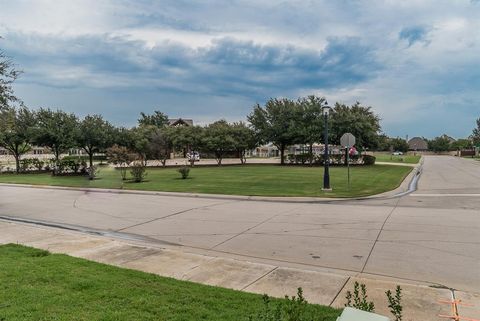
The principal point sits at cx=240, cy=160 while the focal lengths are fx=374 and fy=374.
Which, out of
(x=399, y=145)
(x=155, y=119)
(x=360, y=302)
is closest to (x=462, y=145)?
(x=399, y=145)

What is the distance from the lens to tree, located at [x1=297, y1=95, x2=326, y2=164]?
43562mm

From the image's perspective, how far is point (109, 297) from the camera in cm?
498

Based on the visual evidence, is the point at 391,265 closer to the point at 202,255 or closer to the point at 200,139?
the point at 202,255

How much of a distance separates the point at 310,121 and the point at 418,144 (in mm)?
150283

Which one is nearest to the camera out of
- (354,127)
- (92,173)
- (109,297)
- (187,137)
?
(109,297)

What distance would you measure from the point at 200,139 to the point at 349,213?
121ft

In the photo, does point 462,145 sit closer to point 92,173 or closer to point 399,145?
point 399,145

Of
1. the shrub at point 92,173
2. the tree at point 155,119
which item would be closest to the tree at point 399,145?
the tree at point 155,119

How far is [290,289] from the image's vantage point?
5520 mm

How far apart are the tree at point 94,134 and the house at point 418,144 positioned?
158472mm

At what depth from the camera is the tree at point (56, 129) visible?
3588 centimetres

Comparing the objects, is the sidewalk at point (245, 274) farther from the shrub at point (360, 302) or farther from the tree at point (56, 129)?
the tree at point (56, 129)

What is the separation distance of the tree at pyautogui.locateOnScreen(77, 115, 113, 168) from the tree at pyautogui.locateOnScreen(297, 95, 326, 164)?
2120cm

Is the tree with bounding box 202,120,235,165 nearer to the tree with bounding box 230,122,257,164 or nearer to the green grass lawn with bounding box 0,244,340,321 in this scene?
the tree with bounding box 230,122,257,164
